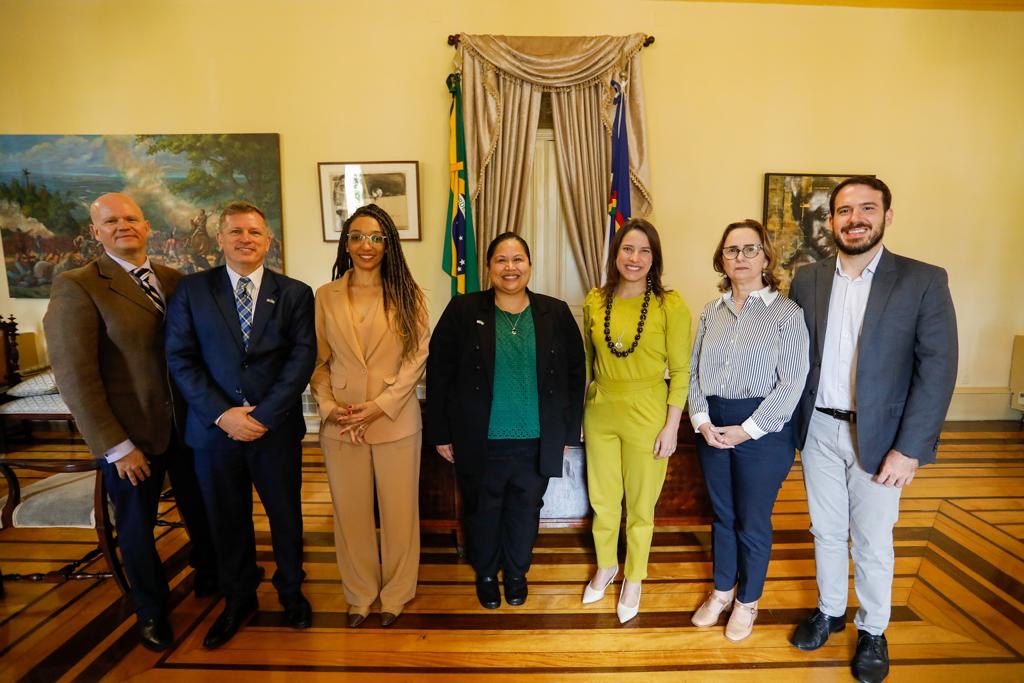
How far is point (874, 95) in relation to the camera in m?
4.67

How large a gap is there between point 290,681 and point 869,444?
239 cm

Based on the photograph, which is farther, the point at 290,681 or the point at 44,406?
the point at 44,406

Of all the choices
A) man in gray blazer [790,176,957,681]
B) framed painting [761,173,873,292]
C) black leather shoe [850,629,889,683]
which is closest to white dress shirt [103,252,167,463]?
man in gray blazer [790,176,957,681]

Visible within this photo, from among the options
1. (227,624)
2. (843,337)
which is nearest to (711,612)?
(843,337)

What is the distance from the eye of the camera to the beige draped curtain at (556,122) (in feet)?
14.2

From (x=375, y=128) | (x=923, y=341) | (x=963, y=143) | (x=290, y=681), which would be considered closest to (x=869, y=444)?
(x=923, y=341)

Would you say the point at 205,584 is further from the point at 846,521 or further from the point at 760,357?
the point at 846,521

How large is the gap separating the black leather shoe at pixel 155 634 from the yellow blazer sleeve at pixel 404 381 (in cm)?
132

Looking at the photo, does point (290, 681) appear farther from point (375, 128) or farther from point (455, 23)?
point (455, 23)

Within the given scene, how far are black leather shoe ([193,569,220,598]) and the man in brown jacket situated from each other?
262mm

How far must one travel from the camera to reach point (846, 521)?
6.52 ft

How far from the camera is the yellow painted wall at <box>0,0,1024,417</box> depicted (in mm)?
4422

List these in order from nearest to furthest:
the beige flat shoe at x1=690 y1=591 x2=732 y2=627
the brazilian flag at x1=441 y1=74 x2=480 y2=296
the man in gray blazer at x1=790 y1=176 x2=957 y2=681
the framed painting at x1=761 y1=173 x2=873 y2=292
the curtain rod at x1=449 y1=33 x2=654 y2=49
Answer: the man in gray blazer at x1=790 y1=176 x2=957 y2=681
the beige flat shoe at x1=690 y1=591 x2=732 y2=627
the curtain rod at x1=449 y1=33 x2=654 y2=49
the brazilian flag at x1=441 y1=74 x2=480 y2=296
the framed painting at x1=761 y1=173 x2=873 y2=292

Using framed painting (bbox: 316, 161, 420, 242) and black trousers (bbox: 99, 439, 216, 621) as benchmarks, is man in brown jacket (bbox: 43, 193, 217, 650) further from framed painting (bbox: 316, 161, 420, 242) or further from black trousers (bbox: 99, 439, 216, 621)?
framed painting (bbox: 316, 161, 420, 242)
